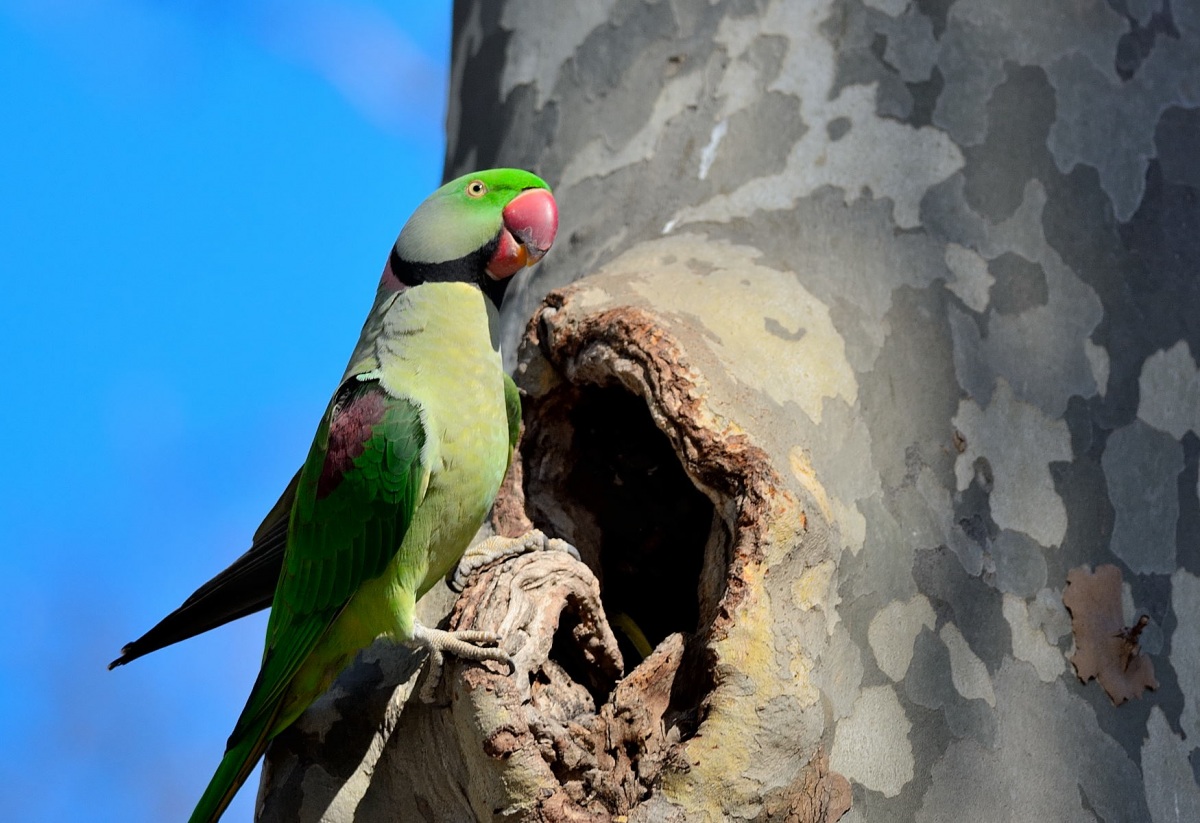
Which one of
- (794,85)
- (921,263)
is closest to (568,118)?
(794,85)

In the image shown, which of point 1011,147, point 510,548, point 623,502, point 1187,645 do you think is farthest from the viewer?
point 623,502

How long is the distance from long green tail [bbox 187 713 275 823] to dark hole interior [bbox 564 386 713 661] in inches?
33.4

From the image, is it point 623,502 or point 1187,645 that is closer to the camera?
point 1187,645

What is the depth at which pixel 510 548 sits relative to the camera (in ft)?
7.47

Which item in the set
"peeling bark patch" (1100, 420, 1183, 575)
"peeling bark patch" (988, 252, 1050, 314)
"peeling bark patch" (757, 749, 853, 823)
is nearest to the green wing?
"peeling bark patch" (757, 749, 853, 823)

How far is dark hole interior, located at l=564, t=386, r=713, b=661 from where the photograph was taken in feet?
8.84

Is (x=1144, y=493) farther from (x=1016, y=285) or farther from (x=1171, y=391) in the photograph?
(x=1016, y=285)

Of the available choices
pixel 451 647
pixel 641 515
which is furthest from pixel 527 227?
pixel 451 647

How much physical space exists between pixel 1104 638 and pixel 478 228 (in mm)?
1559

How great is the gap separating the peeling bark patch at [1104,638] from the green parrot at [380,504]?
3.88 feet

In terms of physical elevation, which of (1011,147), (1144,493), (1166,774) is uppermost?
(1011,147)

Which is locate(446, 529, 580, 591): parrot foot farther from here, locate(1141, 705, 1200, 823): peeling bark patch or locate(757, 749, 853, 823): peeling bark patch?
locate(1141, 705, 1200, 823): peeling bark patch

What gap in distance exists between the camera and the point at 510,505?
8.23ft

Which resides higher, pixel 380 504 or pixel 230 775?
pixel 380 504
